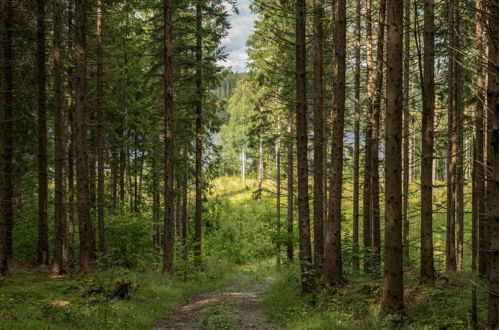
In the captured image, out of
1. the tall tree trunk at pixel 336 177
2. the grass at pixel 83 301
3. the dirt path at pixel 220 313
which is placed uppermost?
the tall tree trunk at pixel 336 177

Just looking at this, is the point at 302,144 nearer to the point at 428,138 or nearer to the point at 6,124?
the point at 428,138

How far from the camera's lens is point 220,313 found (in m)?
10.3

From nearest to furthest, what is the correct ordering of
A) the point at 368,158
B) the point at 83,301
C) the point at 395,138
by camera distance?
the point at 395,138, the point at 83,301, the point at 368,158

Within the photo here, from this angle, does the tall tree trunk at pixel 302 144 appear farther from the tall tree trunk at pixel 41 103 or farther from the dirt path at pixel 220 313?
the tall tree trunk at pixel 41 103

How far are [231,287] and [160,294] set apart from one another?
199 inches

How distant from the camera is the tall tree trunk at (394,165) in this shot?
7.57 meters

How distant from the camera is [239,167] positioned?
74.2 meters

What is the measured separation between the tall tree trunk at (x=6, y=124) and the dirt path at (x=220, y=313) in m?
5.86

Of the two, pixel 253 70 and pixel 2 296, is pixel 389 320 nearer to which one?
pixel 2 296

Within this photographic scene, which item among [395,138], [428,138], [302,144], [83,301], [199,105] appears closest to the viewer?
[395,138]

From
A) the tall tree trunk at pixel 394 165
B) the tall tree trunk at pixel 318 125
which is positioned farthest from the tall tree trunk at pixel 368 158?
the tall tree trunk at pixel 394 165

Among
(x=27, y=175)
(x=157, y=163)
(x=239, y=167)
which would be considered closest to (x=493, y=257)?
(x=157, y=163)

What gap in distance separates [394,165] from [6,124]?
14229mm

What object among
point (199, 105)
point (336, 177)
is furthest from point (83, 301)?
point (199, 105)
